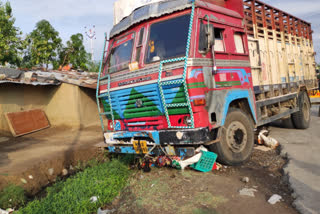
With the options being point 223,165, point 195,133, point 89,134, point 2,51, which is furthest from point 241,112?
point 2,51

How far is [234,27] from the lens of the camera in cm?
441

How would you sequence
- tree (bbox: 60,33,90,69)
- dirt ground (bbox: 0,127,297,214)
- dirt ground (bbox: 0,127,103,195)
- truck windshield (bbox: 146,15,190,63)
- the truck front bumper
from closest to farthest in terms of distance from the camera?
1. dirt ground (bbox: 0,127,297,214)
2. the truck front bumper
3. truck windshield (bbox: 146,15,190,63)
4. dirt ground (bbox: 0,127,103,195)
5. tree (bbox: 60,33,90,69)

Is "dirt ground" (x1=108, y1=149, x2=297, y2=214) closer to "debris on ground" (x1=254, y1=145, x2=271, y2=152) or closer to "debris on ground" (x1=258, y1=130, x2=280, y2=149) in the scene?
"debris on ground" (x1=254, y1=145, x2=271, y2=152)

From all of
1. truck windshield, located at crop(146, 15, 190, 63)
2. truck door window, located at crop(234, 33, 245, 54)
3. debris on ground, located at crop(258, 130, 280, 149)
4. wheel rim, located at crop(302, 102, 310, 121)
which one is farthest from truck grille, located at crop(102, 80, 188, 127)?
wheel rim, located at crop(302, 102, 310, 121)

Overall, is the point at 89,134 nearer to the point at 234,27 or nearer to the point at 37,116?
the point at 37,116

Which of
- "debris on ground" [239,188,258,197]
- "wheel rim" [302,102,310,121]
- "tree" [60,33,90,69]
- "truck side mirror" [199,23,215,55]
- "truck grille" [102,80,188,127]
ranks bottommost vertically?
"debris on ground" [239,188,258,197]

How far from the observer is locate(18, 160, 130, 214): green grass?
129 inches

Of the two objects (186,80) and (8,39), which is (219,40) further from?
(8,39)

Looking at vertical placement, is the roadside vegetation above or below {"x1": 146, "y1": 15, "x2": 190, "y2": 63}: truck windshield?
below

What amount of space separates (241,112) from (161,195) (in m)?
2.03

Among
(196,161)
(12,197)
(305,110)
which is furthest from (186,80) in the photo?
(305,110)

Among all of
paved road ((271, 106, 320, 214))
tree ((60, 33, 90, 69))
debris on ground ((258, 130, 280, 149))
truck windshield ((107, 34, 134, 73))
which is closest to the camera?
paved road ((271, 106, 320, 214))

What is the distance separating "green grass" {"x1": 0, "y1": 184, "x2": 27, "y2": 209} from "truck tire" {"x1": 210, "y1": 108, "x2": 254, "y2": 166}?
321cm

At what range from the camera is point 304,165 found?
4066 mm
